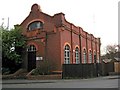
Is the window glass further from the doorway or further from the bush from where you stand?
the bush

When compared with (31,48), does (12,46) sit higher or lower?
higher

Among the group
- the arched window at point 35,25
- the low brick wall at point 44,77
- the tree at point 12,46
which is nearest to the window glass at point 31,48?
the tree at point 12,46

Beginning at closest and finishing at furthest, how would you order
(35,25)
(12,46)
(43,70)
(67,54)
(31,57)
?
(43,70), (67,54), (12,46), (31,57), (35,25)

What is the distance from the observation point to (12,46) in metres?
28.1

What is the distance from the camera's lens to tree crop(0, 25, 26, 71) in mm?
27281

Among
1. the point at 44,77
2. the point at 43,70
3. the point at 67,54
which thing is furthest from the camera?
the point at 67,54

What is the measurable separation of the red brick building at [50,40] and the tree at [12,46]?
3.38 ft

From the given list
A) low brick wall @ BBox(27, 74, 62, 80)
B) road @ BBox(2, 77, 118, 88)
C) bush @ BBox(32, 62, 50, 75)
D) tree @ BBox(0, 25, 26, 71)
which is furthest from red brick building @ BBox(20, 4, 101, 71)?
road @ BBox(2, 77, 118, 88)

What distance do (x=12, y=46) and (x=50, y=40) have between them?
18.1ft

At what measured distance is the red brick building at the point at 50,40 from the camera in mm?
25750

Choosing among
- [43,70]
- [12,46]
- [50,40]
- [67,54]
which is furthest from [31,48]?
[67,54]

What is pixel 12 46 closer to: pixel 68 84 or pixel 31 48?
pixel 31 48

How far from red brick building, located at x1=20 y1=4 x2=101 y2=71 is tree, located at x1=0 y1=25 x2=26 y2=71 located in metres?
1.03

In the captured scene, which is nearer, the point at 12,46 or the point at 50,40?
the point at 50,40
